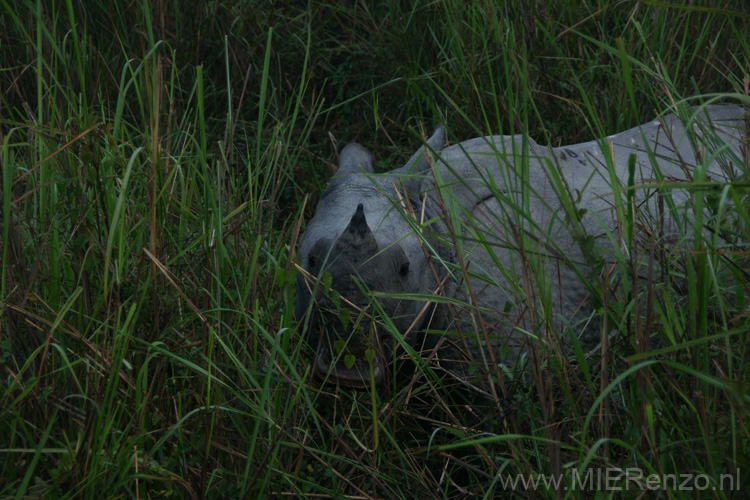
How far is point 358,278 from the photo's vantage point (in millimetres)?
2324

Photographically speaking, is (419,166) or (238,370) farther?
(419,166)

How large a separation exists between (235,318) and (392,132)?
2133 mm

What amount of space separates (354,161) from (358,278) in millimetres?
879

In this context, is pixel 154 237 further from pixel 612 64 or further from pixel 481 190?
pixel 612 64

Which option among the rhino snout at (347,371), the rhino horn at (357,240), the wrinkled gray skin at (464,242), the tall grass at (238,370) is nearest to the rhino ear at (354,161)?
the wrinkled gray skin at (464,242)

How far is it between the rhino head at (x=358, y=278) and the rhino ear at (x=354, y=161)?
0.13 m

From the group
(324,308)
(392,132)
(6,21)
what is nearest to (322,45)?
(392,132)

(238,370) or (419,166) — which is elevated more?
(419,166)

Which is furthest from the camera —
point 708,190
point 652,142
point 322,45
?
point 322,45

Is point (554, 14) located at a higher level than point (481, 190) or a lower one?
higher

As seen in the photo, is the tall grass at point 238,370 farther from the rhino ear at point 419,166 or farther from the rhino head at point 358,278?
the rhino ear at point 419,166

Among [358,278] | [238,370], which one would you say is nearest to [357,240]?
[358,278]

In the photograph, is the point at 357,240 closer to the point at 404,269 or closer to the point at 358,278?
the point at 358,278

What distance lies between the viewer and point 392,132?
4207 millimetres
